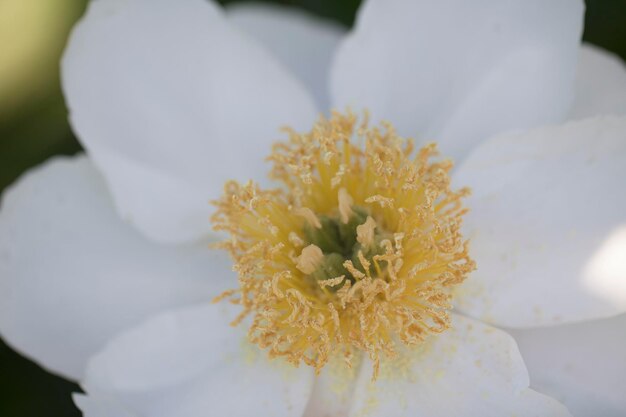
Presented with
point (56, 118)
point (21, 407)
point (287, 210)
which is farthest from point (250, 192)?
point (21, 407)

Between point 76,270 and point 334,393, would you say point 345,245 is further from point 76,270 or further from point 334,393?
point 76,270

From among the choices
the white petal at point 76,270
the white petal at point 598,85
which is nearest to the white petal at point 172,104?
the white petal at point 76,270

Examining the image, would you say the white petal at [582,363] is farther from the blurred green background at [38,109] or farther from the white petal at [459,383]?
the blurred green background at [38,109]

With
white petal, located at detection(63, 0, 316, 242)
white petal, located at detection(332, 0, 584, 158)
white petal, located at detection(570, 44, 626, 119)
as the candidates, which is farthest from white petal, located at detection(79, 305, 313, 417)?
white petal, located at detection(570, 44, 626, 119)

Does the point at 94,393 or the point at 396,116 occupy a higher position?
the point at 396,116

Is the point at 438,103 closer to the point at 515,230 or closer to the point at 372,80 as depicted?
the point at 372,80
